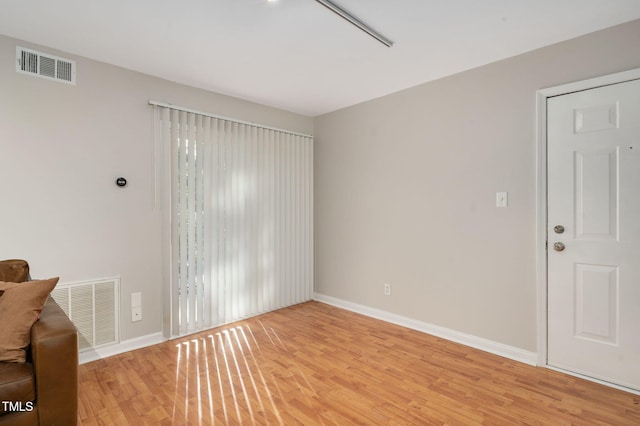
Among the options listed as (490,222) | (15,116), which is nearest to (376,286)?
(490,222)

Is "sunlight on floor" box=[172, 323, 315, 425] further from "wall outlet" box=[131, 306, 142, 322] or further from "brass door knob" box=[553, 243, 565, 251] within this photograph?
"brass door knob" box=[553, 243, 565, 251]

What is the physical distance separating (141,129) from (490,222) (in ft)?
10.8

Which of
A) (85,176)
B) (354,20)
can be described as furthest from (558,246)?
(85,176)

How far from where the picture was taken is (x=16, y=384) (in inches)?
59.9

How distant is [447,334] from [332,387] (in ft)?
4.71

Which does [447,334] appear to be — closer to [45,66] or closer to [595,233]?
[595,233]

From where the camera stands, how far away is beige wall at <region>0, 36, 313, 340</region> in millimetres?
2406

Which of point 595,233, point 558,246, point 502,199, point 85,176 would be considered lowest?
point 558,246

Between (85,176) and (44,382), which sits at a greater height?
(85,176)

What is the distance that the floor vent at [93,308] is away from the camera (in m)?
2.60

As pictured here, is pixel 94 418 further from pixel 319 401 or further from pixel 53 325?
pixel 319 401

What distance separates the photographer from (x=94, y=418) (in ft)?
6.36

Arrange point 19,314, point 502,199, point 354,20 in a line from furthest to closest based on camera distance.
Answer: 1. point 502,199
2. point 354,20
3. point 19,314

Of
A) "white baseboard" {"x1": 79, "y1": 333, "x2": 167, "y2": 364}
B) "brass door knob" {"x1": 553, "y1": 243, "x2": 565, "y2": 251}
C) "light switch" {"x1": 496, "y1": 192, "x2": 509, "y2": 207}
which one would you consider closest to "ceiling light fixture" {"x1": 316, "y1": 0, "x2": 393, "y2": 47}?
"light switch" {"x1": 496, "y1": 192, "x2": 509, "y2": 207}
